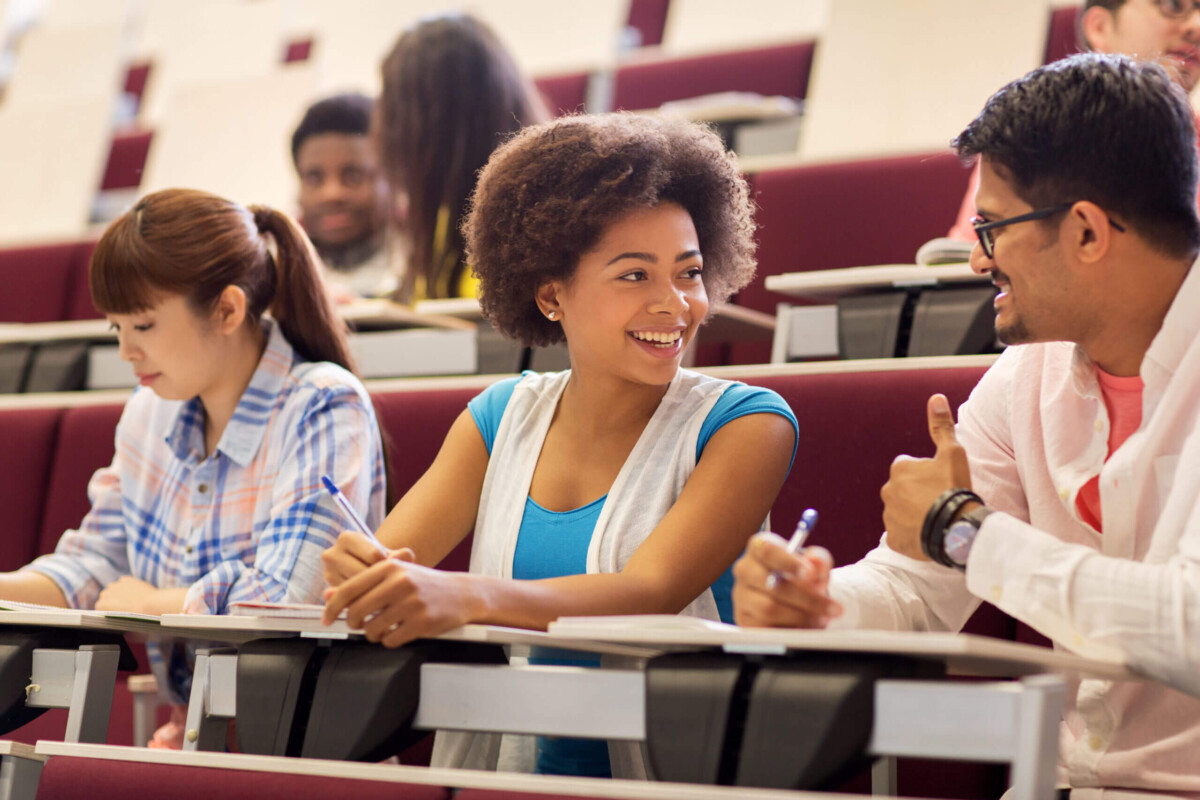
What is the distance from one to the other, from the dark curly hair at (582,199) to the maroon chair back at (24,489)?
54cm

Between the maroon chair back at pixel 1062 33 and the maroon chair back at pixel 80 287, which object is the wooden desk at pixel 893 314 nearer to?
the maroon chair back at pixel 1062 33

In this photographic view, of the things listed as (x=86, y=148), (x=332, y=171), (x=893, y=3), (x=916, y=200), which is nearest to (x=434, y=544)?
(x=916, y=200)

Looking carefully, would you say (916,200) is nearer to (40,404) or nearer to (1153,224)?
(1153,224)

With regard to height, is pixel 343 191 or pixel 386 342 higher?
pixel 343 191

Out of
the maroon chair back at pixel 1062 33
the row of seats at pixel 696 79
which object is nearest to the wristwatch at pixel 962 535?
the maroon chair back at pixel 1062 33

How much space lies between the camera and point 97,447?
48.9 inches

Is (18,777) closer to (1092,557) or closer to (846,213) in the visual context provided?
(1092,557)

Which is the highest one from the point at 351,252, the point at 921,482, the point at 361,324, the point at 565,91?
the point at 565,91

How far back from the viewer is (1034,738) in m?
0.48

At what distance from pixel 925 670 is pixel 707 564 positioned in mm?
263

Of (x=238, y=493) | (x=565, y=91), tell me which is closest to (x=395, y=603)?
(x=238, y=493)

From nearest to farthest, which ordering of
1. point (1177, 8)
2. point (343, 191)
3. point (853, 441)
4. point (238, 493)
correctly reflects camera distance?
1. point (853, 441)
2. point (238, 493)
3. point (1177, 8)
4. point (343, 191)

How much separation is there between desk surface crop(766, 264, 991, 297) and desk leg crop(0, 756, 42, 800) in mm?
700

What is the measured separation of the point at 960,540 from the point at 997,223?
0.19 meters
